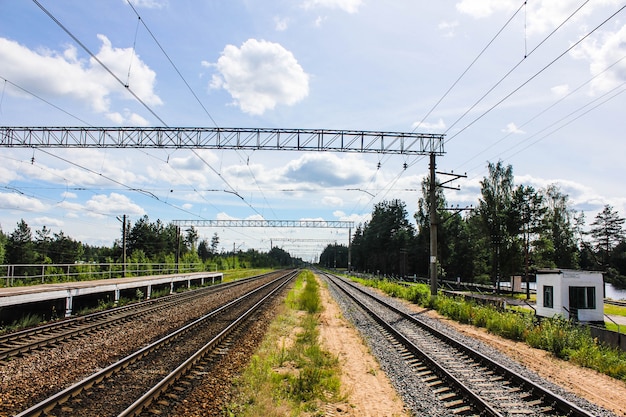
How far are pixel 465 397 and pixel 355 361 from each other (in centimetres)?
391

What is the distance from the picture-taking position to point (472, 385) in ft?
30.1

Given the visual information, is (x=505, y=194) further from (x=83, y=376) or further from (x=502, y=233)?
(x=83, y=376)

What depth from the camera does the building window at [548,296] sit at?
2159 cm

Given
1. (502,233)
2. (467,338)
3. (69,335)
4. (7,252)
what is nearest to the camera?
(69,335)

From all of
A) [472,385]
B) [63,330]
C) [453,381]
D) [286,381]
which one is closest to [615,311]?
[472,385]

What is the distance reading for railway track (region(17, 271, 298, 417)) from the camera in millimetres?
7254

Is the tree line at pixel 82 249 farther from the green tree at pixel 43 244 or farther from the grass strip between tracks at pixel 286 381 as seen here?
the grass strip between tracks at pixel 286 381

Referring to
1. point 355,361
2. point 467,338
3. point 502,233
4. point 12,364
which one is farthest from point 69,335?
point 502,233

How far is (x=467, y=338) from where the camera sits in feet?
49.1

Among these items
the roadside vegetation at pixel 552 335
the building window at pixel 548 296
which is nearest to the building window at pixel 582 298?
the building window at pixel 548 296

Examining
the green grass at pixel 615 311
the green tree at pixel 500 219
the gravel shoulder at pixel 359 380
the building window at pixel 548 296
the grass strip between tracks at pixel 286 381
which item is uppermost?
the green tree at pixel 500 219

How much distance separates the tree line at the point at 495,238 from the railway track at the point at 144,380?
55.9 ft

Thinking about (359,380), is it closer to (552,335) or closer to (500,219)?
(552,335)

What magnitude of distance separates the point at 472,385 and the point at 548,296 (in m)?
15.5
